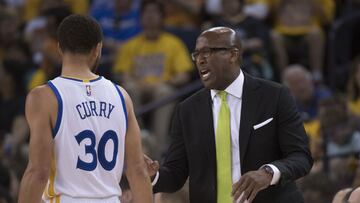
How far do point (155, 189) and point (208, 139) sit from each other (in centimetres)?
49

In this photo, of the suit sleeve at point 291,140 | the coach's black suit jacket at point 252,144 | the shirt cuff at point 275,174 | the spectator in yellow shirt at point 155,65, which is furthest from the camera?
the spectator in yellow shirt at point 155,65

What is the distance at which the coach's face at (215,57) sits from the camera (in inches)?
241

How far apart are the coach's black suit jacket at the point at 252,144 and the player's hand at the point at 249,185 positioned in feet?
0.77

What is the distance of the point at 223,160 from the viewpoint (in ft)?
20.2

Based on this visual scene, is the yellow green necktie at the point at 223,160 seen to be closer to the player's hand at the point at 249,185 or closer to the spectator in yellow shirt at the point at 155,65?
the player's hand at the point at 249,185

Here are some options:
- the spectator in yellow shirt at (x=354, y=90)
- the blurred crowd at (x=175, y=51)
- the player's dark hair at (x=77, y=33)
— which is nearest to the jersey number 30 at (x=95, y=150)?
the player's dark hair at (x=77, y=33)

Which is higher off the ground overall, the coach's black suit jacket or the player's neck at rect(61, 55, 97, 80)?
the player's neck at rect(61, 55, 97, 80)

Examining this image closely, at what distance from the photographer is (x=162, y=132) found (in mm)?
11711

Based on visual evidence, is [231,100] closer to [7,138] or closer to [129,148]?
[129,148]

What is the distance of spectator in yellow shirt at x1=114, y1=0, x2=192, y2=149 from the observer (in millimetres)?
11836

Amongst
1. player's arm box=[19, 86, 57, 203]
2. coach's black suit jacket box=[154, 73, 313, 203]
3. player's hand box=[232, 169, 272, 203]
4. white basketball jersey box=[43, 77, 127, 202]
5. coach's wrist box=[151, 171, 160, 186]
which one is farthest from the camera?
coach's wrist box=[151, 171, 160, 186]

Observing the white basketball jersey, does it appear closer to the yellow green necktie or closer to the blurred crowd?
the yellow green necktie

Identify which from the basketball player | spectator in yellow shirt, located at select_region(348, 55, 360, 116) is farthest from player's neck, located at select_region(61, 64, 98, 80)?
spectator in yellow shirt, located at select_region(348, 55, 360, 116)

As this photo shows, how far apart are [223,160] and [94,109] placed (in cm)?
107
